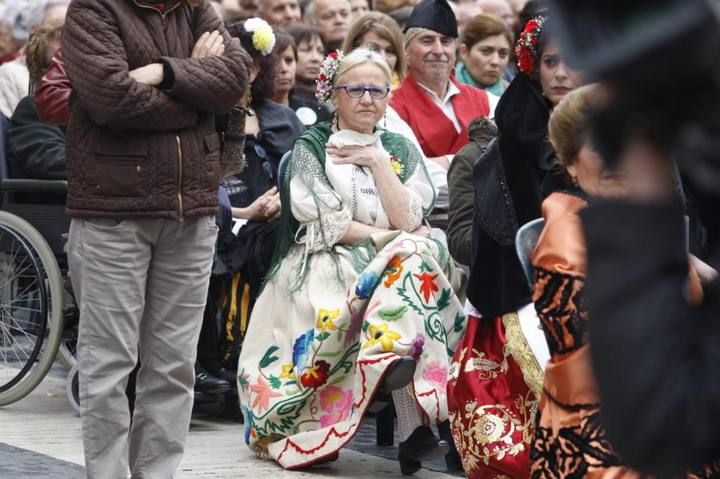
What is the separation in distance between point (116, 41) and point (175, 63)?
20cm

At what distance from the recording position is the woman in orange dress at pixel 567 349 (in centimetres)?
349

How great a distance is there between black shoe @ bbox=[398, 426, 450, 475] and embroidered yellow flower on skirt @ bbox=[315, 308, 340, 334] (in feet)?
1.77

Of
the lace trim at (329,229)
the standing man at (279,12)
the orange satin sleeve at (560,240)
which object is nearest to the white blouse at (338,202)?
the lace trim at (329,229)

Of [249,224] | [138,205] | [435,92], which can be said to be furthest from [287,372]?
[435,92]

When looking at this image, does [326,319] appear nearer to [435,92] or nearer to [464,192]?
[464,192]

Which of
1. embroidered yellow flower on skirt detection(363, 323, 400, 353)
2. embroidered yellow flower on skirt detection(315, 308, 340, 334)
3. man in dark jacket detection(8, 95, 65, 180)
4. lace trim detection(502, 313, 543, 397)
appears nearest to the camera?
lace trim detection(502, 313, 543, 397)

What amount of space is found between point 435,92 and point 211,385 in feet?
6.30

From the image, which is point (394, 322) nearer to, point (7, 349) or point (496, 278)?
point (496, 278)

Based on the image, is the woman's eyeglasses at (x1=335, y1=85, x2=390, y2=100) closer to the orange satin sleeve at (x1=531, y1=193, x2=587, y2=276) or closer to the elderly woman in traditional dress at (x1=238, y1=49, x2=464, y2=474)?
the elderly woman in traditional dress at (x1=238, y1=49, x2=464, y2=474)

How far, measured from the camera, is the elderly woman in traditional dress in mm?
6027

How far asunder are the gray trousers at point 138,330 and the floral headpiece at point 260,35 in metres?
2.28

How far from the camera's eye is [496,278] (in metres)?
5.23

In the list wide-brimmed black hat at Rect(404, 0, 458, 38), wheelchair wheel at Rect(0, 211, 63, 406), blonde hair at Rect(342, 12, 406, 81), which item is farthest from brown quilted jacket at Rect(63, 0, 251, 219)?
blonde hair at Rect(342, 12, 406, 81)

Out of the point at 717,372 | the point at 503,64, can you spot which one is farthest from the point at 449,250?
the point at 717,372
